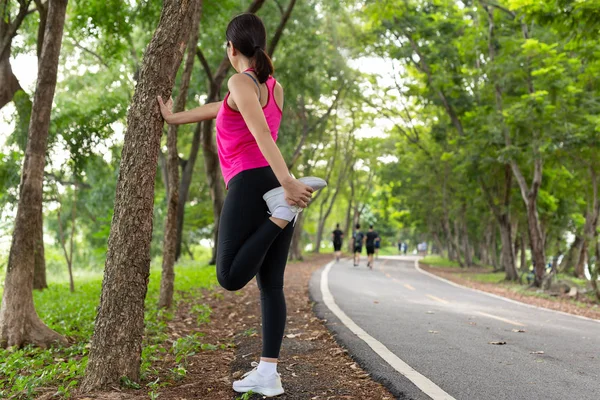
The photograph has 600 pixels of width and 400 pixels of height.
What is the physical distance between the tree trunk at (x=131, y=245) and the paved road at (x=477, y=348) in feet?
A: 5.87

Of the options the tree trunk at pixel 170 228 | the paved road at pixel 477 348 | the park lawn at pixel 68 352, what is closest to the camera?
the park lawn at pixel 68 352

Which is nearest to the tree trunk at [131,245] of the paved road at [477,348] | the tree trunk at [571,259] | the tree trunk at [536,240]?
the paved road at [477,348]

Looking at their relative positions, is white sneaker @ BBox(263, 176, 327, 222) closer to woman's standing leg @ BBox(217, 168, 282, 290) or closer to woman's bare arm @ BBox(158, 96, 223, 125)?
woman's standing leg @ BBox(217, 168, 282, 290)

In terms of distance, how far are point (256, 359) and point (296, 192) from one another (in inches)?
87.9

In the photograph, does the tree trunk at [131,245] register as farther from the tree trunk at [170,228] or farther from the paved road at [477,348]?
the tree trunk at [170,228]

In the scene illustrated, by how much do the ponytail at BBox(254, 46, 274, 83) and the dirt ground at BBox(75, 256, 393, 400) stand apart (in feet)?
6.48

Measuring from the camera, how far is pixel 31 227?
6.34 m

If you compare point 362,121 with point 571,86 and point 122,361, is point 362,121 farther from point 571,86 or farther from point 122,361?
point 122,361

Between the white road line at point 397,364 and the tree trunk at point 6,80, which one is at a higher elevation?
the tree trunk at point 6,80

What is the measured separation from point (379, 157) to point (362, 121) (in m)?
4.79

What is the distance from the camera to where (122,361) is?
385cm

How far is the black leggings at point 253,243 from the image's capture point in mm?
3477

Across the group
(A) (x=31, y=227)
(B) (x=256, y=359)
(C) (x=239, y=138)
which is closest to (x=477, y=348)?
(B) (x=256, y=359)

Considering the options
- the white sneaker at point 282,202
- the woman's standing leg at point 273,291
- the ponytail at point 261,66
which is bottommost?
the woman's standing leg at point 273,291
